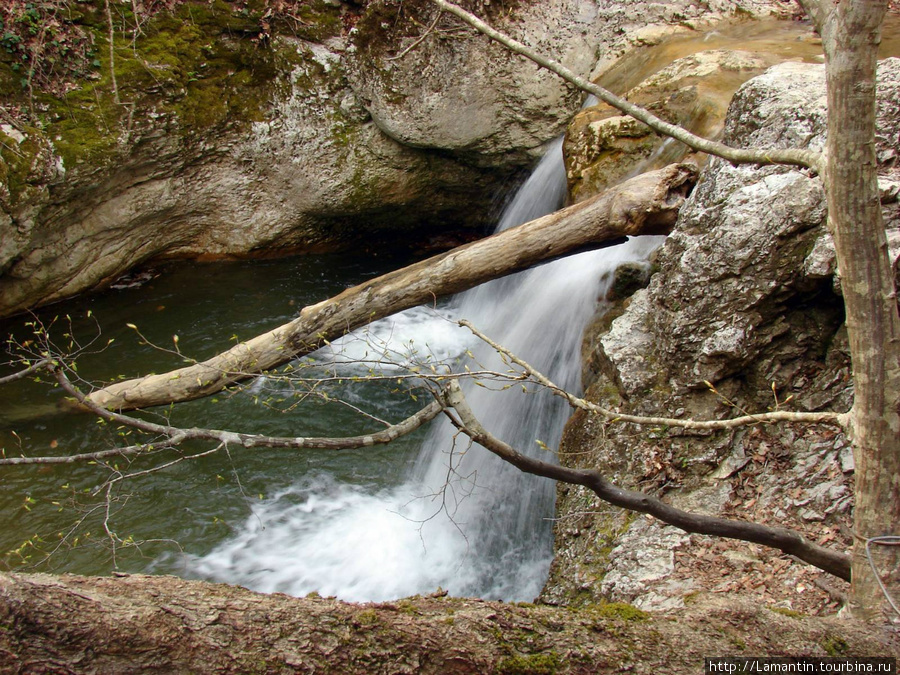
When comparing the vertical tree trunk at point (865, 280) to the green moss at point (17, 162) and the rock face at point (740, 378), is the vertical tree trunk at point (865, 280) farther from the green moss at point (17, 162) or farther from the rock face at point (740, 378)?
the green moss at point (17, 162)

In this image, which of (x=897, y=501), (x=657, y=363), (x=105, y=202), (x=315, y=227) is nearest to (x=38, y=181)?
(x=105, y=202)

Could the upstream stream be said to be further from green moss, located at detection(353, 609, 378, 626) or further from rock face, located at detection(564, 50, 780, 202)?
green moss, located at detection(353, 609, 378, 626)

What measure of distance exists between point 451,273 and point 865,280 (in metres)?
3.29

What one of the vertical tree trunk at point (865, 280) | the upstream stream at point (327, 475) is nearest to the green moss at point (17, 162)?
the upstream stream at point (327, 475)

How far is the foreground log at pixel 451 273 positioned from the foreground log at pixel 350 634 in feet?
10.4

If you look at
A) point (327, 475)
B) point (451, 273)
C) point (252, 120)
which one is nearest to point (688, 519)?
point (451, 273)

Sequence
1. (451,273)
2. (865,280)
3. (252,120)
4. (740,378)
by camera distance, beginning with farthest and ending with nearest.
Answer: (252,120) → (451,273) → (740,378) → (865,280)

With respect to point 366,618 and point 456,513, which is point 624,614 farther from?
point 456,513

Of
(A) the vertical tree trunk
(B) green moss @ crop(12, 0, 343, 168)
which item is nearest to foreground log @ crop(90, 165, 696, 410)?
(A) the vertical tree trunk

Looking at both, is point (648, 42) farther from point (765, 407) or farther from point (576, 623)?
point (576, 623)

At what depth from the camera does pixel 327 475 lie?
5453mm

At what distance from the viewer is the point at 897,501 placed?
6.95 feet

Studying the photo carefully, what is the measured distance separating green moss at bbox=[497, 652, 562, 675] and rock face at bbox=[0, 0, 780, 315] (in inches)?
246

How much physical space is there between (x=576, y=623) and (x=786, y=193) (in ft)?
9.53
